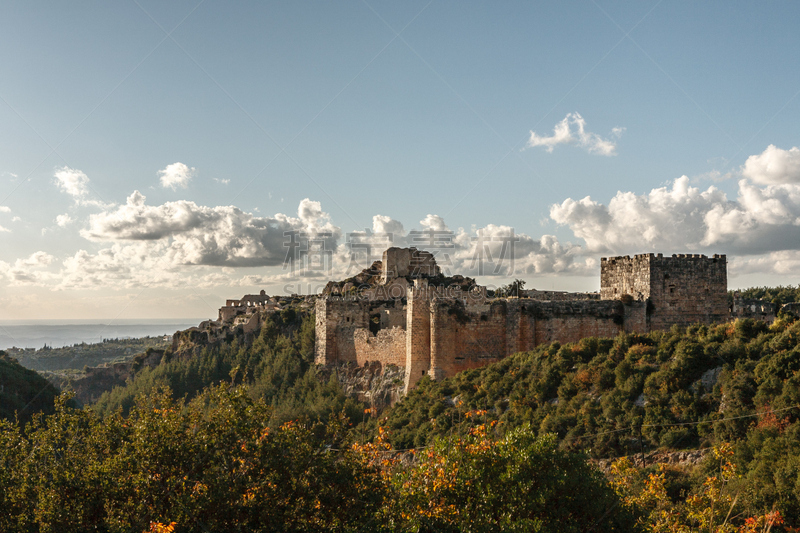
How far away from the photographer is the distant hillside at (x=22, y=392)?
132ft

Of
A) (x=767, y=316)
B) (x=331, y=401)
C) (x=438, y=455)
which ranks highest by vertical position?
(x=767, y=316)

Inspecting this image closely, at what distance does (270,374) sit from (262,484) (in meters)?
29.5

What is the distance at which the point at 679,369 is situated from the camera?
16.1 metres

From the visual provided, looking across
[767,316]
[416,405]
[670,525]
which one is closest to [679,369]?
[670,525]

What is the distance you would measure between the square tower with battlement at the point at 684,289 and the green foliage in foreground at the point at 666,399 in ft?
8.79

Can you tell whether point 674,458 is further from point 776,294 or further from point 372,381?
point 776,294

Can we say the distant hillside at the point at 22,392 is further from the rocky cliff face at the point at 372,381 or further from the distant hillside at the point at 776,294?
the distant hillside at the point at 776,294

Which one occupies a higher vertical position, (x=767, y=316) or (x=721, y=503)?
(x=767, y=316)

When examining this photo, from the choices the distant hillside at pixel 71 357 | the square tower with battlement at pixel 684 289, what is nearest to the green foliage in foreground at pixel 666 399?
the square tower with battlement at pixel 684 289

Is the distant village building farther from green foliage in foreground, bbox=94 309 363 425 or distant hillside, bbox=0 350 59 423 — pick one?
distant hillside, bbox=0 350 59 423

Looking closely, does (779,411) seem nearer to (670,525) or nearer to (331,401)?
(670,525)

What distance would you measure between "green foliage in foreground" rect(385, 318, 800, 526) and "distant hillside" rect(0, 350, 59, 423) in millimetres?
31036

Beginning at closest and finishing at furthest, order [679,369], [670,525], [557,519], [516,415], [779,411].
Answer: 1. [557,519]
2. [670,525]
3. [779,411]
4. [679,369]
5. [516,415]

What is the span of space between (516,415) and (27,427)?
13374mm
